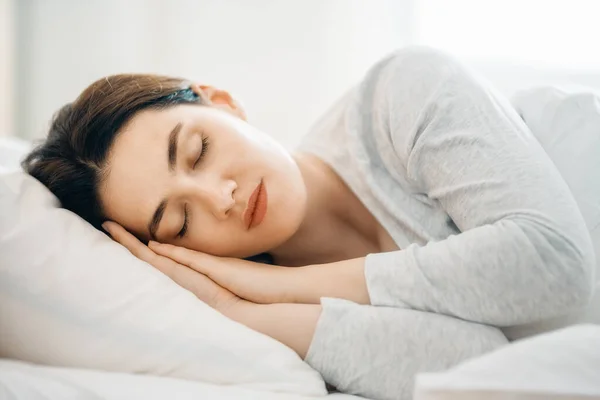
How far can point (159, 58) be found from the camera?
2238mm

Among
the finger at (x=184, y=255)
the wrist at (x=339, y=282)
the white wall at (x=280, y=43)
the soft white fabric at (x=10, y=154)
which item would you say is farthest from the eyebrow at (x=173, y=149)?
the white wall at (x=280, y=43)

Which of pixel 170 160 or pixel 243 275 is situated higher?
pixel 170 160

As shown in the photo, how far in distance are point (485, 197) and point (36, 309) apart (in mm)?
646

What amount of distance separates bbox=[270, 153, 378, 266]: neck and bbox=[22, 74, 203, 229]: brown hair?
27 centimetres

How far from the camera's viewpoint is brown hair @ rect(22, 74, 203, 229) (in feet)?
3.26

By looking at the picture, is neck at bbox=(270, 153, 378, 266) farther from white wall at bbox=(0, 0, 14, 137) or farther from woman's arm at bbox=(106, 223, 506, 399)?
white wall at bbox=(0, 0, 14, 137)

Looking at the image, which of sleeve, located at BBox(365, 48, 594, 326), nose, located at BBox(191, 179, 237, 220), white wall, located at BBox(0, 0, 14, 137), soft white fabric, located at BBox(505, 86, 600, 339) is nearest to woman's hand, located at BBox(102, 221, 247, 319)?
nose, located at BBox(191, 179, 237, 220)

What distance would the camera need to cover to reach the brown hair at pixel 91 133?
3.26ft

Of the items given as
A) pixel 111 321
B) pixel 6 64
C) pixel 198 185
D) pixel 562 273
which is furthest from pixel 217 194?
pixel 6 64

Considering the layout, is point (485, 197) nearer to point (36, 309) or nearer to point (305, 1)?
point (36, 309)

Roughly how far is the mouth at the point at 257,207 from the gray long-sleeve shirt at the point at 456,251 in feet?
0.64

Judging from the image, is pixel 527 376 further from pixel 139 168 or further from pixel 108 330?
pixel 139 168

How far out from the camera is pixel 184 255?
95 centimetres

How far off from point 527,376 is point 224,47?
1904 millimetres
